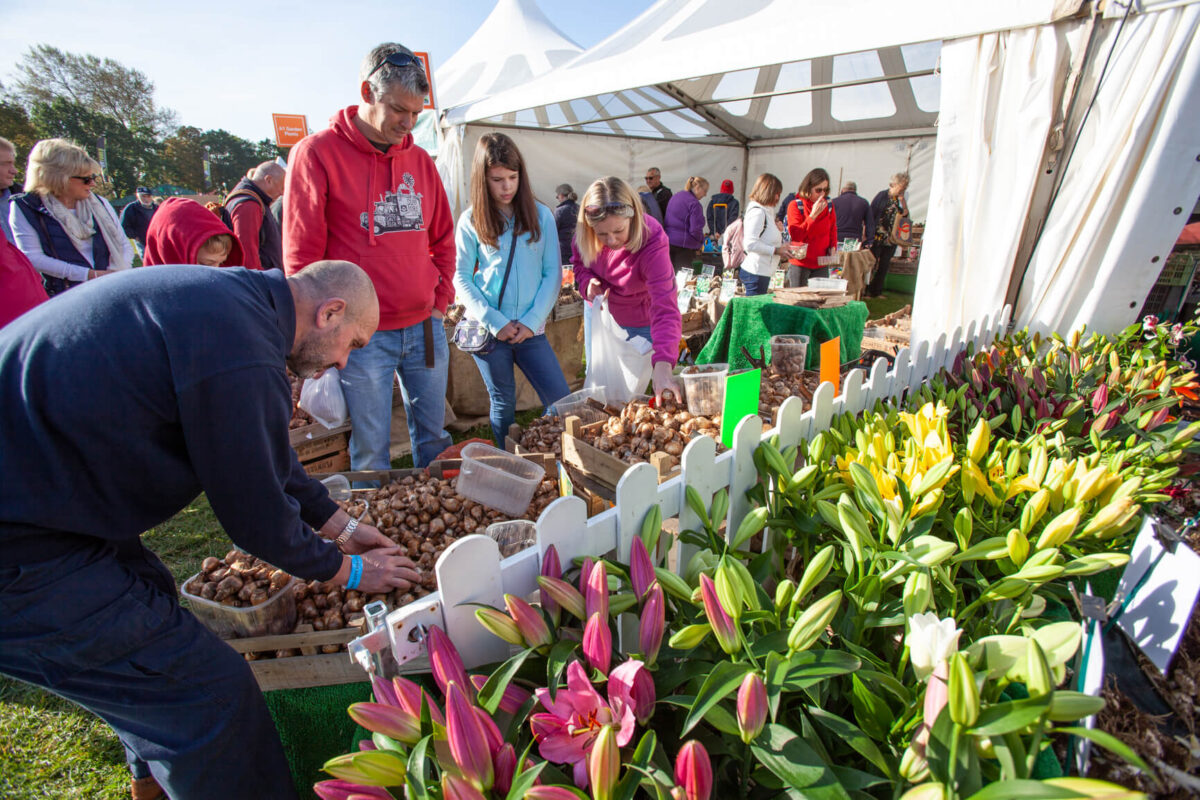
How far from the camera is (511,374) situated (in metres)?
2.78

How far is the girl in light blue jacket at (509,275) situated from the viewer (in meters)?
2.50

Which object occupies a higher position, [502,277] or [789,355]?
[502,277]

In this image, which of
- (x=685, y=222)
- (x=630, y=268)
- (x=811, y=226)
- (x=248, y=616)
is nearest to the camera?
(x=248, y=616)

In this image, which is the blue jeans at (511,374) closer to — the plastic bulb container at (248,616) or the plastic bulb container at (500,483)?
the plastic bulb container at (500,483)

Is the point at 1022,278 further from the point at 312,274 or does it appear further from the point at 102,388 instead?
the point at 102,388

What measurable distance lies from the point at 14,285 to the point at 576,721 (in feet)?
9.71

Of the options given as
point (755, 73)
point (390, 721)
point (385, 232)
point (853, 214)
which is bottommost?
point (390, 721)

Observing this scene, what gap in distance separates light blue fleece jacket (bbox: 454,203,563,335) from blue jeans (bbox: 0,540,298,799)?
166cm

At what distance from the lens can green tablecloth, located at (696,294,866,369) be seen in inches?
127

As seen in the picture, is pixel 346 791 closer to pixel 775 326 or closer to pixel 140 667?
pixel 140 667

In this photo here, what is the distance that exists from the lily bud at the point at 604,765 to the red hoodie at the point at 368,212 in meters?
1.92

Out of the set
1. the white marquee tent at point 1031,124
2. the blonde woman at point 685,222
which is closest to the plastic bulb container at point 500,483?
the white marquee tent at point 1031,124

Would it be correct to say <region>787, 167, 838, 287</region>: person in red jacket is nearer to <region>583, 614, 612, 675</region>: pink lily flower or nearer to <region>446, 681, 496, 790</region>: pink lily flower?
<region>583, 614, 612, 675</region>: pink lily flower

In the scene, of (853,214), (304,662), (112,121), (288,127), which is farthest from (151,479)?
(112,121)
